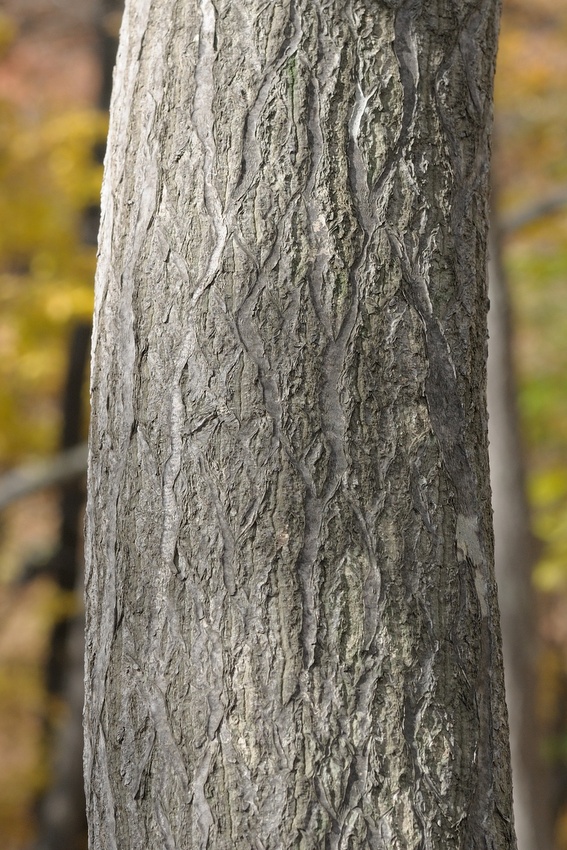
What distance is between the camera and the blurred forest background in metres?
5.52

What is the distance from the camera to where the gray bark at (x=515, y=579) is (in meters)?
5.64

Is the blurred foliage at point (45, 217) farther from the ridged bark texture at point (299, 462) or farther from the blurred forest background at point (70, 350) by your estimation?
the ridged bark texture at point (299, 462)

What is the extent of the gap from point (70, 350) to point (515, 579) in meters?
6.00

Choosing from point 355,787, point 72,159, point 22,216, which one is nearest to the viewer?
point 355,787

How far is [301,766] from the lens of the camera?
4.19ft

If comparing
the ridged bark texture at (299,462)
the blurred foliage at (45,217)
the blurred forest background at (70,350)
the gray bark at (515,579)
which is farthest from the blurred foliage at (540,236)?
the ridged bark texture at (299,462)

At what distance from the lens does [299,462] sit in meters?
1.31

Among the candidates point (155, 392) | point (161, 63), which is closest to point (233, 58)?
point (161, 63)

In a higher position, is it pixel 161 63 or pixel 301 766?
pixel 161 63

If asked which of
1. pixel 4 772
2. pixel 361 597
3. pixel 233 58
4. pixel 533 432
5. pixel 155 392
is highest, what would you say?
pixel 533 432

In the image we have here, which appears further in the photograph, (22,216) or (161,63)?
(22,216)

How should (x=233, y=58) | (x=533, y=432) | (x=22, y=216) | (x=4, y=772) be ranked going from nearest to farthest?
(x=233, y=58), (x=22, y=216), (x=533, y=432), (x=4, y=772)

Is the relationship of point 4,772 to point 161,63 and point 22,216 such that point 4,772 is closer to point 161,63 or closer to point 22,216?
point 22,216

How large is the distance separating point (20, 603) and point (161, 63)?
10.5 meters
